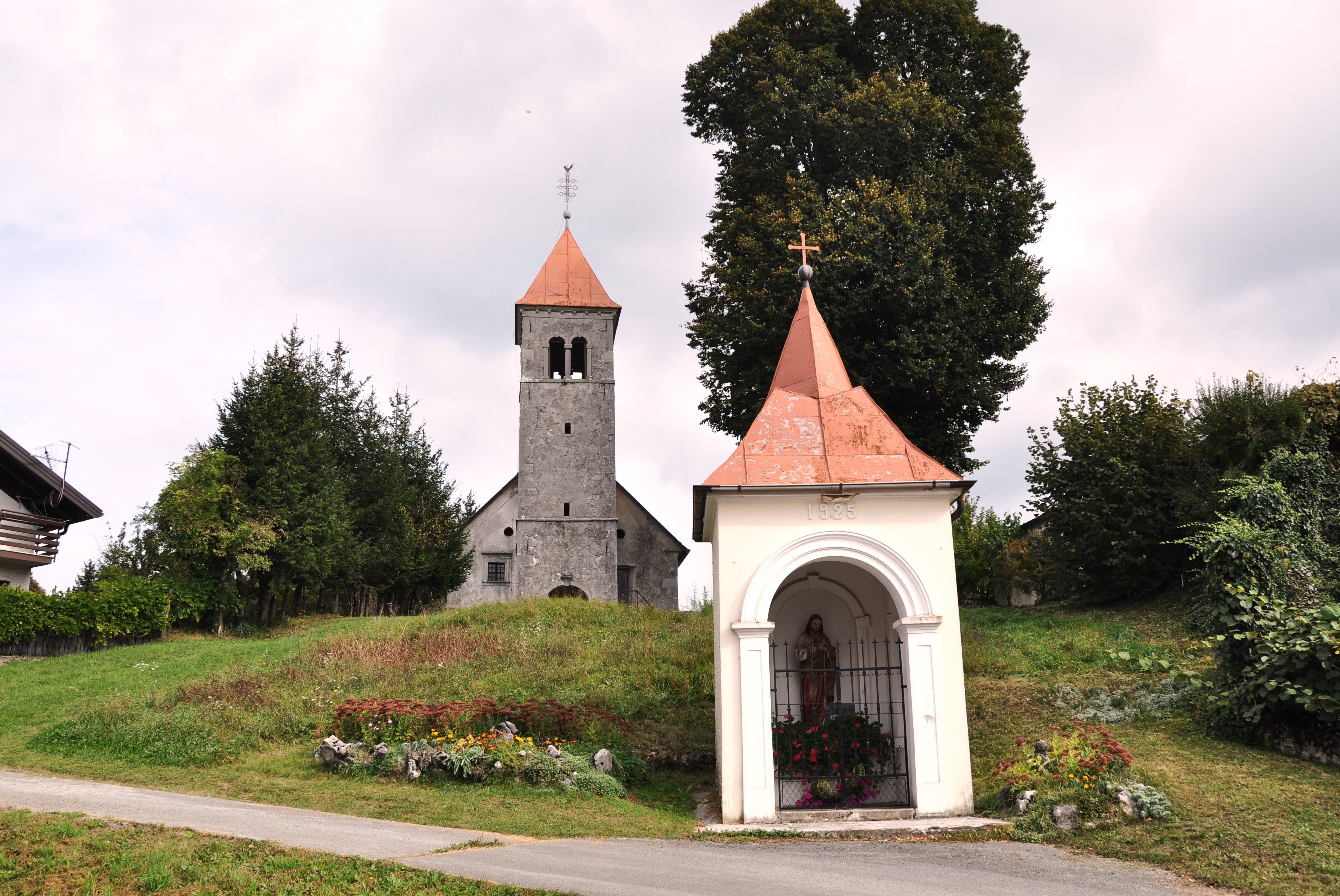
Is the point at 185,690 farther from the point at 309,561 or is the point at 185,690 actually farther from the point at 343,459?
the point at 343,459

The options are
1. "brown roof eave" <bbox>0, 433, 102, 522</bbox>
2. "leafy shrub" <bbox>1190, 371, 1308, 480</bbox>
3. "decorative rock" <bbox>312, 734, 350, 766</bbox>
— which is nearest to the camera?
"decorative rock" <bbox>312, 734, 350, 766</bbox>

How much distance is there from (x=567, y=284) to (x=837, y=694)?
85.8 feet

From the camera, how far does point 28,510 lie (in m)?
26.0

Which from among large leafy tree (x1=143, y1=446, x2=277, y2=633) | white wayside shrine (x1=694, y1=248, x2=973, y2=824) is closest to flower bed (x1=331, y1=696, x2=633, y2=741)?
white wayside shrine (x1=694, y1=248, x2=973, y2=824)

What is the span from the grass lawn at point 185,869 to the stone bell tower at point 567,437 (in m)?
24.5

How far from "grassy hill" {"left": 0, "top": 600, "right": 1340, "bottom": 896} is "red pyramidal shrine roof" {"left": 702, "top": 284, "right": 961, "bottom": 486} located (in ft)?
13.1

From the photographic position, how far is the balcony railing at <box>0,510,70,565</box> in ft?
81.7

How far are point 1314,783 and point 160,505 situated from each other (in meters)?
25.9

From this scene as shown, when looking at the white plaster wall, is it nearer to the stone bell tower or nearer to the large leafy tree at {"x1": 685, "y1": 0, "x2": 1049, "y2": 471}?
the large leafy tree at {"x1": 685, "y1": 0, "x2": 1049, "y2": 471}

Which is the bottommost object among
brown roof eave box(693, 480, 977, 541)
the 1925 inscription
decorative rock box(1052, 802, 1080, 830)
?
decorative rock box(1052, 802, 1080, 830)

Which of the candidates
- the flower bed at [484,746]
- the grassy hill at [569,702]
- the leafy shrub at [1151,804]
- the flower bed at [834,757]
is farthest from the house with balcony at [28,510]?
the leafy shrub at [1151,804]

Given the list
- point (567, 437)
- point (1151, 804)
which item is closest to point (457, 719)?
point (1151, 804)

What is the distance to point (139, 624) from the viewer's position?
23.2 m

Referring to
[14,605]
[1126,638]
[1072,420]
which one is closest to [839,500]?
[1126,638]
